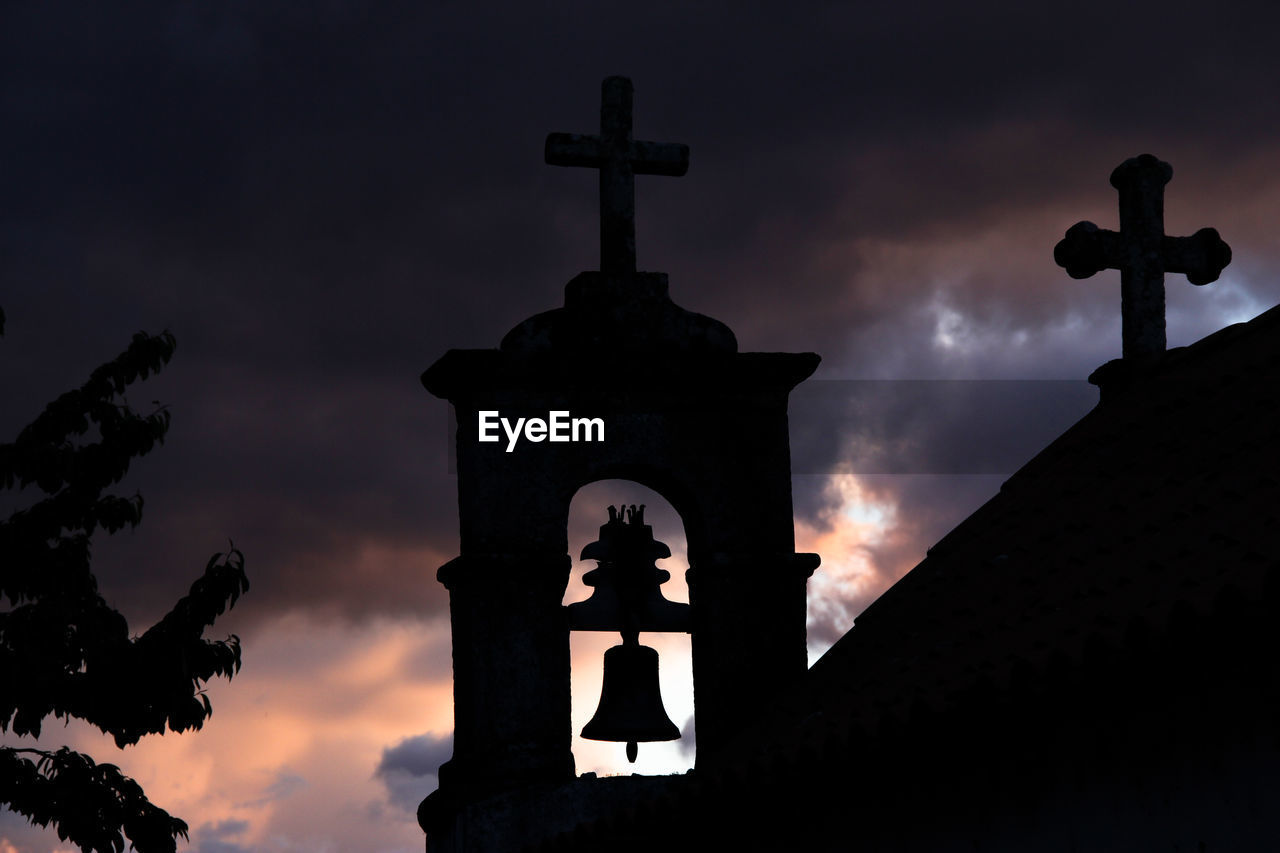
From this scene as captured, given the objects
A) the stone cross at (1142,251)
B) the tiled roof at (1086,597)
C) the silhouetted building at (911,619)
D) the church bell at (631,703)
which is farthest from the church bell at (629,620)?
the stone cross at (1142,251)

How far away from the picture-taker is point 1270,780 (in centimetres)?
579

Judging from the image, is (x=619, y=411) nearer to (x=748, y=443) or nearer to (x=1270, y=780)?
(x=748, y=443)

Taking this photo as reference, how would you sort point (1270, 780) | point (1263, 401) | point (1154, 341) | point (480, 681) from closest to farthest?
point (1270, 780), point (1263, 401), point (480, 681), point (1154, 341)

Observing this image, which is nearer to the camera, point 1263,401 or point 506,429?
point 1263,401

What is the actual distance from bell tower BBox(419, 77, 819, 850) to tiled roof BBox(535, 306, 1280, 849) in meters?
0.59

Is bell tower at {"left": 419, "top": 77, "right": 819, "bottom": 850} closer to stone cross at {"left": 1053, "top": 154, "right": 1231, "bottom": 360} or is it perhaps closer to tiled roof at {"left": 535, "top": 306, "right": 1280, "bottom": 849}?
tiled roof at {"left": 535, "top": 306, "right": 1280, "bottom": 849}

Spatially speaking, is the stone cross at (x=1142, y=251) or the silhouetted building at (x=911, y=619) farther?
the stone cross at (x=1142, y=251)

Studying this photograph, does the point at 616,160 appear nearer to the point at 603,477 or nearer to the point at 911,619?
the point at 603,477

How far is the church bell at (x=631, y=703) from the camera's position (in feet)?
31.7

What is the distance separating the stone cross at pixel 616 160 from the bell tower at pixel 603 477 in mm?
10

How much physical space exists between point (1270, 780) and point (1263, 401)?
267cm

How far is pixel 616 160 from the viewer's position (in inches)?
391

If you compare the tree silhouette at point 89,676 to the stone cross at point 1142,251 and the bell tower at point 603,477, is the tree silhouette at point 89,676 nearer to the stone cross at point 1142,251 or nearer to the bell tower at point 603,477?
the bell tower at point 603,477

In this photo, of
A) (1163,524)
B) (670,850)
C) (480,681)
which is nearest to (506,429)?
(480,681)
